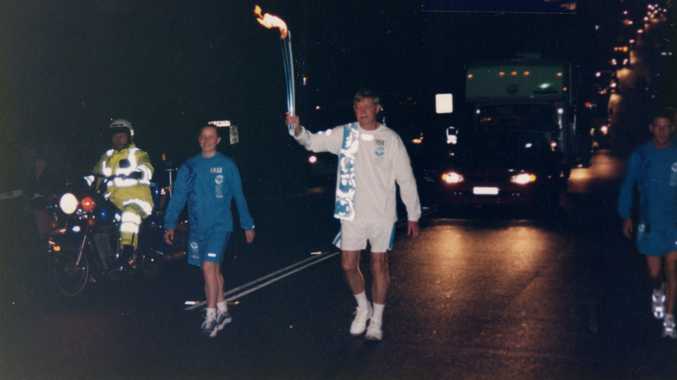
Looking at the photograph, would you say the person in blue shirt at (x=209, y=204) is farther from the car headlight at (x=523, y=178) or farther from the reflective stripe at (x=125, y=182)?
the car headlight at (x=523, y=178)

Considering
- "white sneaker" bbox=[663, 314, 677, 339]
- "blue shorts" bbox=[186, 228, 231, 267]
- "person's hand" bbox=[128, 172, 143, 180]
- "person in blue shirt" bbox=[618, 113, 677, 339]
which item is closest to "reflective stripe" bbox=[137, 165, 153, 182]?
"person's hand" bbox=[128, 172, 143, 180]

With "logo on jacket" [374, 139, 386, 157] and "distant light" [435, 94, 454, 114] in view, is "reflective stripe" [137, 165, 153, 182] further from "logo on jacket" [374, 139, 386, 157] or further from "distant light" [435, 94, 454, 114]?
"distant light" [435, 94, 454, 114]

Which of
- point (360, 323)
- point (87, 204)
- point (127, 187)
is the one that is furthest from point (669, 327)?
point (87, 204)

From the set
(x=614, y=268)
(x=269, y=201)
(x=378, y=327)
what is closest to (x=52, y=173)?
(x=378, y=327)

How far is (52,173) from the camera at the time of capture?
1116 cm

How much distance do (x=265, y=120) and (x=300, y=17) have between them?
3226mm

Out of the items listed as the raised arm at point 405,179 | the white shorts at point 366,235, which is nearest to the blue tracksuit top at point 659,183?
the raised arm at point 405,179

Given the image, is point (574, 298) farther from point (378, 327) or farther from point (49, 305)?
point (49, 305)

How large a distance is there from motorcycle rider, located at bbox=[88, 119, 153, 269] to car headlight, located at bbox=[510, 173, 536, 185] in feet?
36.3

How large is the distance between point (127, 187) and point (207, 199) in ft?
8.53

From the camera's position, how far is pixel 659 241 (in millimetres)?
8508

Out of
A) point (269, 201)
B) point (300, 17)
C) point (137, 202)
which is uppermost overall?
point (300, 17)

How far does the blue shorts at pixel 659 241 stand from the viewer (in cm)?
847

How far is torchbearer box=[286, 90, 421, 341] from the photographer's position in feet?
28.0
